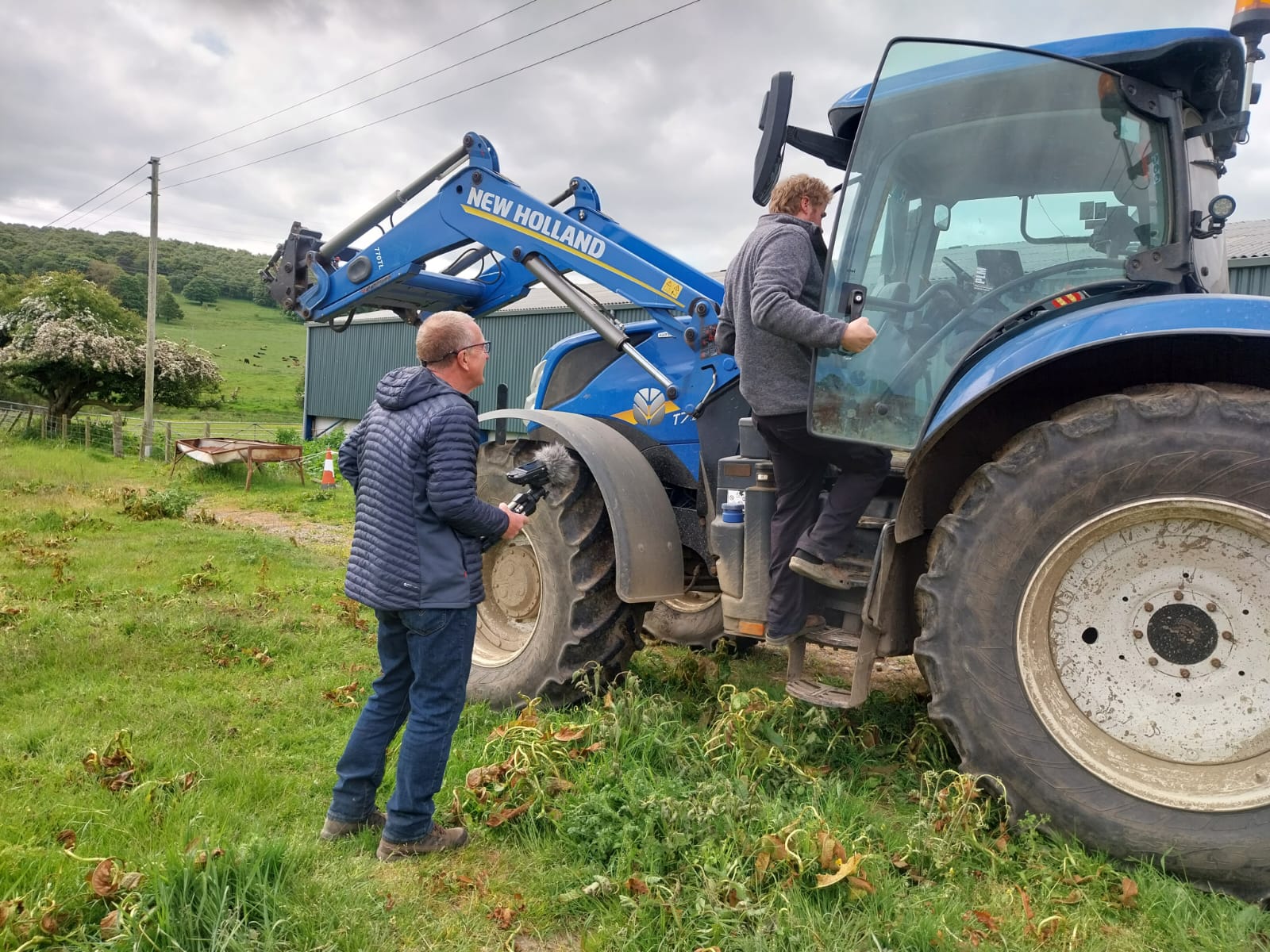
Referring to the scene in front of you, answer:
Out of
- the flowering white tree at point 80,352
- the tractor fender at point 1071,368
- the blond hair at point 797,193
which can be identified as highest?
the flowering white tree at point 80,352

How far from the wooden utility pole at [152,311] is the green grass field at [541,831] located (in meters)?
17.5

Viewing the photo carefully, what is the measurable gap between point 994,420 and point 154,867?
3095 mm

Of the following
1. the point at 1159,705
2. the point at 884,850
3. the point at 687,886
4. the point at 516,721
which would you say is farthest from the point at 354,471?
the point at 1159,705

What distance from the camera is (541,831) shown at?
3.24m

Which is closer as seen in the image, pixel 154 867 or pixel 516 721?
pixel 154 867

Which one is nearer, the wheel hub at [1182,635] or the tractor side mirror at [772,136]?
the wheel hub at [1182,635]

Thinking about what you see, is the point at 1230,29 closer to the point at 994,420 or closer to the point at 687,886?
the point at 994,420

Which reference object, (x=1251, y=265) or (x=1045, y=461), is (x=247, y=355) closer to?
(x=1251, y=265)

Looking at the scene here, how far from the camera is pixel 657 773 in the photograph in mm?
3523

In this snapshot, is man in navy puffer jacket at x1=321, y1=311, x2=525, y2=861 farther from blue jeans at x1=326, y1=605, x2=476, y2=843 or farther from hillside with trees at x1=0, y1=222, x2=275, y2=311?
hillside with trees at x1=0, y1=222, x2=275, y2=311

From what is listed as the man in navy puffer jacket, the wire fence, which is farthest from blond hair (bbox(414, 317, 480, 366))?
the wire fence

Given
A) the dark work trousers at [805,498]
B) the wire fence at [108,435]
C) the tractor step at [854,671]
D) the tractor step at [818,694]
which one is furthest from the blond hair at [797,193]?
the wire fence at [108,435]

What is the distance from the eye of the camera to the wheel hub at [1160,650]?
2793 mm

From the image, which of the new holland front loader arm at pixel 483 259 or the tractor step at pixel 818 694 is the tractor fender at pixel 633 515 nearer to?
the new holland front loader arm at pixel 483 259
